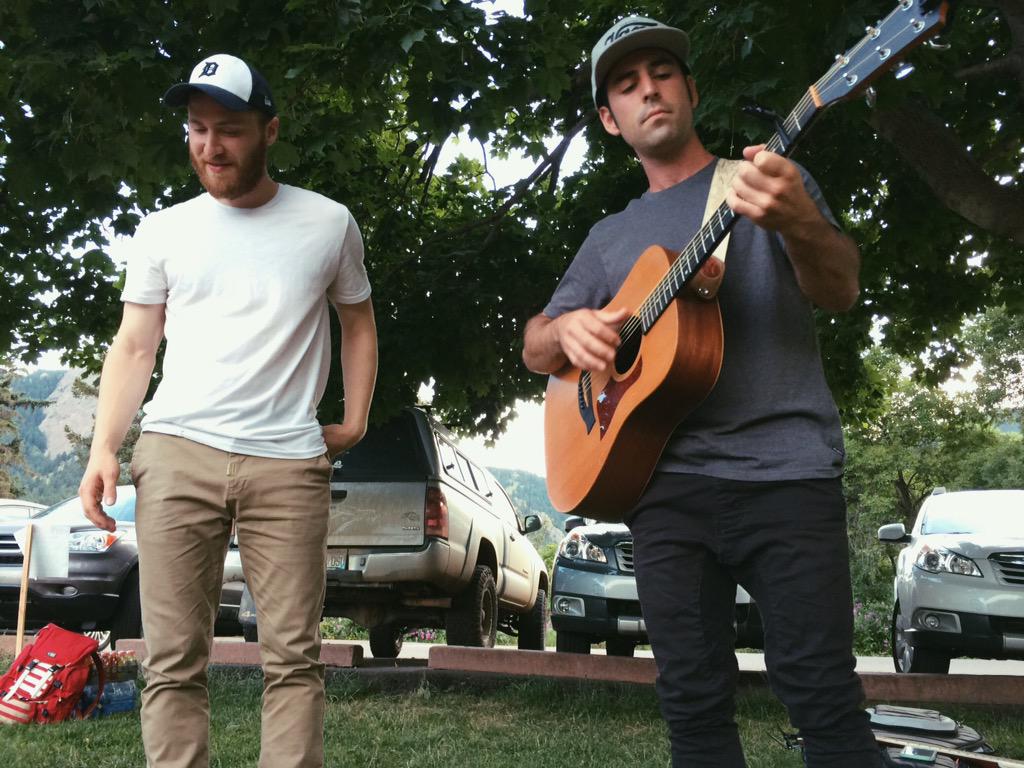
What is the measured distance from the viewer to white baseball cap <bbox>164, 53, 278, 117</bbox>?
287cm

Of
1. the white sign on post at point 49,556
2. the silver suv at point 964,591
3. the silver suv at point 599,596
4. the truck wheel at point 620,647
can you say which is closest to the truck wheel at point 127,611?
the white sign on post at point 49,556

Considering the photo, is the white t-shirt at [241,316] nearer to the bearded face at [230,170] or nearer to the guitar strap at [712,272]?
the bearded face at [230,170]

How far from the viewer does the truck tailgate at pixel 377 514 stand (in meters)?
8.78

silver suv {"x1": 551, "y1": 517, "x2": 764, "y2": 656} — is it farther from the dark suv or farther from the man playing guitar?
the man playing guitar

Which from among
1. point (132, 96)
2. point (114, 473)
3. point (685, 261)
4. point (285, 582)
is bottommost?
point (285, 582)

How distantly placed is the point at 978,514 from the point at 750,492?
7874 millimetres

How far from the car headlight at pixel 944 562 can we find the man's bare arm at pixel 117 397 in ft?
23.3

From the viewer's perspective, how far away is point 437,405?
1086cm

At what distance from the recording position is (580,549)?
916 centimetres

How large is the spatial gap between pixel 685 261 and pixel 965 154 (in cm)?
559

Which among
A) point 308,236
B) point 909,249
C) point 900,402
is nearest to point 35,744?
point 308,236

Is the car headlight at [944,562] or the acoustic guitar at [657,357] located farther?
the car headlight at [944,562]

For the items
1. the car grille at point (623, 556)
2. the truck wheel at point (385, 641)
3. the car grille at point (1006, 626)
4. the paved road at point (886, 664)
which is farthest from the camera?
the paved road at point (886, 664)

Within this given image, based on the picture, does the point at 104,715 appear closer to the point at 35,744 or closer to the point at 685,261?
the point at 35,744
